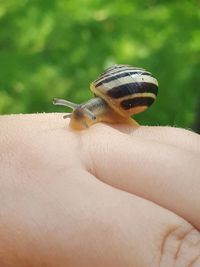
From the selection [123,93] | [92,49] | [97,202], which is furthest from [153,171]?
[92,49]

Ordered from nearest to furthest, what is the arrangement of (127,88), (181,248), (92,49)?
1. (181,248)
2. (127,88)
3. (92,49)

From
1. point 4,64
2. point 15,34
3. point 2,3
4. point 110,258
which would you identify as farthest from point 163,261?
point 2,3

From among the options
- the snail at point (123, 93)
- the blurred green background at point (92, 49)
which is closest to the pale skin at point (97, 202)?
the snail at point (123, 93)

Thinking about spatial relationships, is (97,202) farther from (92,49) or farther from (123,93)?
(92,49)

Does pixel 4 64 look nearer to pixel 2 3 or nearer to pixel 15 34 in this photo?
pixel 15 34

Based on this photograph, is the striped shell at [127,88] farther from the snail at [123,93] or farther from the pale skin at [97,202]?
the pale skin at [97,202]

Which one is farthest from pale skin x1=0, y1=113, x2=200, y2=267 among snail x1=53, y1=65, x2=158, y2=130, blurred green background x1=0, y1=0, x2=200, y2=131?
blurred green background x1=0, y1=0, x2=200, y2=131
